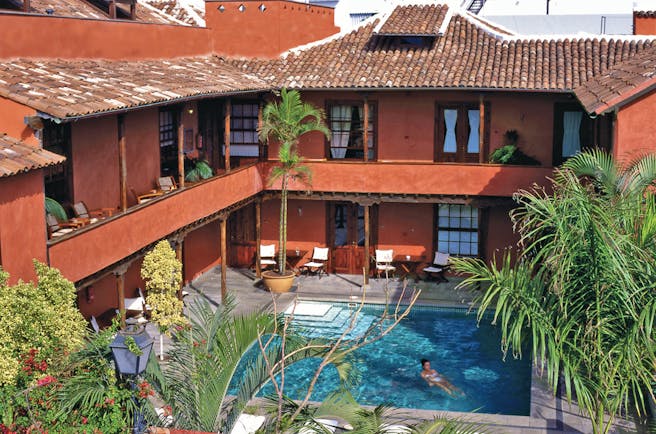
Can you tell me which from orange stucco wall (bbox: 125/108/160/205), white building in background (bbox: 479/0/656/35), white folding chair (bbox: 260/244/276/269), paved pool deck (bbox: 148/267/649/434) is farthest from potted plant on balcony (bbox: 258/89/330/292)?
white building in background (bbox: 479/0/656/35)

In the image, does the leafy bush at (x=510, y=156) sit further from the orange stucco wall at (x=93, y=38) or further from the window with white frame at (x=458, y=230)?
the orange stucco wall at (x=93, y=38)

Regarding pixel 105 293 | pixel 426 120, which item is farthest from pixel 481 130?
pixel 105 293

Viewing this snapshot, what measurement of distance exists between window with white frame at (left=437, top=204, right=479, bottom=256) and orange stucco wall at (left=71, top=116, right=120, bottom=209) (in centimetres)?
942

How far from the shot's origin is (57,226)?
57.7 ft

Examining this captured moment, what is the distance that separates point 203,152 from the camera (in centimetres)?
2653

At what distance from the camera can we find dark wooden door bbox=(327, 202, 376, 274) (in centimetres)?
2733

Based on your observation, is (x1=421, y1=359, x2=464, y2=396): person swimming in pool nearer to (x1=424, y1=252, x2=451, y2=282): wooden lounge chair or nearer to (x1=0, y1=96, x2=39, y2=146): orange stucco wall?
(x1=424, y1=252, x2=451, y2=282): wooden lounge chair

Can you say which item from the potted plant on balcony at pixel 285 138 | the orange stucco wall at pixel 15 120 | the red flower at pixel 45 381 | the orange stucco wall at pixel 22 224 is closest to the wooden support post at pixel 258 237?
the potted plant on balcony at pixel 285 138

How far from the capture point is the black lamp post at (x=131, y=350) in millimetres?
9266

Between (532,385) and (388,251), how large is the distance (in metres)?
9.11

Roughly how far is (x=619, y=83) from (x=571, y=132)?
4.87m

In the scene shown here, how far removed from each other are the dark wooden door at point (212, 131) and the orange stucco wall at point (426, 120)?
A: 1.45 meters

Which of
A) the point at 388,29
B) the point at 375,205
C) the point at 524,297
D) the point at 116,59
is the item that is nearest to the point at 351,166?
the point at 375,205

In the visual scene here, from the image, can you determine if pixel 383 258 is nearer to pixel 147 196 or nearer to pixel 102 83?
pixel 147 196
